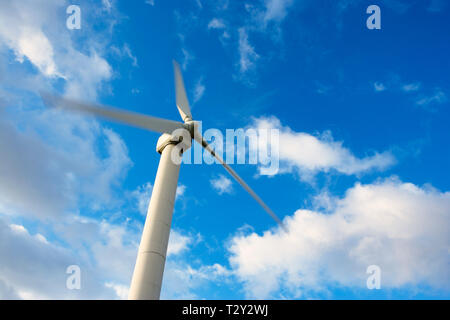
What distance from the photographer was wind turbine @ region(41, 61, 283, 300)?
1934cm

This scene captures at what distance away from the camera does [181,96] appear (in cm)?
3125

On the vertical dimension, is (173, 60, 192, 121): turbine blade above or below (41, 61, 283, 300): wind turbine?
above

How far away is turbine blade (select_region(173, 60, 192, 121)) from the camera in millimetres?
29755

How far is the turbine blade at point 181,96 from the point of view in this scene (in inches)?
1171

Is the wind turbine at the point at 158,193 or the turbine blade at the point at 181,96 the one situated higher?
the turbine blade at the point at 181,96

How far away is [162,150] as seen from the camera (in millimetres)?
26656

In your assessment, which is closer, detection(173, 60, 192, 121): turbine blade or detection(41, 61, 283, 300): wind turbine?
detection(41, 61, 283, 300): wind turbine

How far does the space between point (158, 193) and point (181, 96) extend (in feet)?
39.7

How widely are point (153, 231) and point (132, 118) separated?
343 inches

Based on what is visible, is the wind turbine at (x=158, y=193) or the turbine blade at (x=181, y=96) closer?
the wind turbine at (x=158, y=193)
